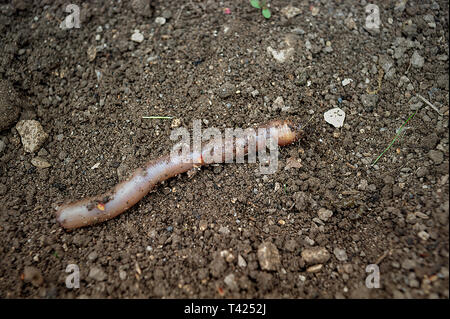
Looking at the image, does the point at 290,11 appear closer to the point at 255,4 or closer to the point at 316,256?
the point at 255,4

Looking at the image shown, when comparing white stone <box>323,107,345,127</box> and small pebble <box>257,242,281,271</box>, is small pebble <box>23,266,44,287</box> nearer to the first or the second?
small pebble <box>257,242,281,271</box>

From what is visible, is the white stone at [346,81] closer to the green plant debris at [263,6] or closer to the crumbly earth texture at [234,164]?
the crumbly earth texture at [234,164]

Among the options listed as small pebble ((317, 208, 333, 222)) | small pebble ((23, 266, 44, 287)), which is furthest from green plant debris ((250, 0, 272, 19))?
small pebble ((23, 266, 44, 287))

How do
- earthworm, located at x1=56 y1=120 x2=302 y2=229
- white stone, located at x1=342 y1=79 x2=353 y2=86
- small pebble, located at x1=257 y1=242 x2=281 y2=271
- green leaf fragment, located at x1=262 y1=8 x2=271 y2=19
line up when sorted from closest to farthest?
small pebble, located at x1=257 y1=242 x2=281 y2=271, earthworm, located at x1=56 y1=120 x2=302 y2=229, white stone, located at x1=342 y1=79 x2=353 y2=86, green leaf fragment, located at x1=262 y1=8 x2=271 y2=19

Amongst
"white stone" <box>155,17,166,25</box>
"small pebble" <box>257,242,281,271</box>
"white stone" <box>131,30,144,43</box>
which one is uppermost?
"white stone" <box>155,17,166,25</box>

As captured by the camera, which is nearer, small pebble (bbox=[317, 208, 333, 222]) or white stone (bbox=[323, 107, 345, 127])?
small pebble (bbox=[317, 208, 333, 222])

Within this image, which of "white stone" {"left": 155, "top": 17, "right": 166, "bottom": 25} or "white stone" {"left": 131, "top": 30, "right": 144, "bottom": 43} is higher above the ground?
"white stone" {"left": 155, "top": 17, "right": 166, "bottom": 25}

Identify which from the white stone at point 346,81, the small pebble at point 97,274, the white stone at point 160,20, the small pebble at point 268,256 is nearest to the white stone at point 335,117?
the white stone at point 346,81
